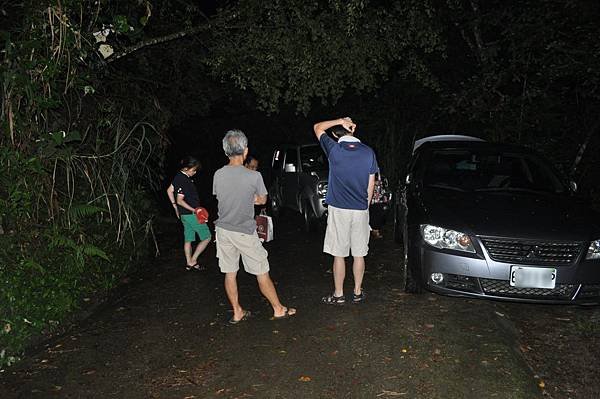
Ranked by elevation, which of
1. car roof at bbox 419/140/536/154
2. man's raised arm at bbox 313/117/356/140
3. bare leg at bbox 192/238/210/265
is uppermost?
man's raised arm at bbox 313/117/356/140

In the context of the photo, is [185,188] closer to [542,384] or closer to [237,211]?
[237,211]

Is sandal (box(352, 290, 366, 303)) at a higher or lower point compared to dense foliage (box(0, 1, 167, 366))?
lower

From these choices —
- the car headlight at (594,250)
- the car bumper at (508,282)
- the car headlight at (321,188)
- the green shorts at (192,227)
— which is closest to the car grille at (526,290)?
the car bumper at (508,282)

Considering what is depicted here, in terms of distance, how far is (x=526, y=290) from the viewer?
5.39 metres

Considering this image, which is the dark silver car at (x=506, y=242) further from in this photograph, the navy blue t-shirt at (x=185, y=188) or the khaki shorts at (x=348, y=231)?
the navy blue t-shirt at (x=185, y=188)

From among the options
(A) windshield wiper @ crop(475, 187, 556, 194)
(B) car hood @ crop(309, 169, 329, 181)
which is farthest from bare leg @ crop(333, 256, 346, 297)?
(B) car hood @ crop(309, 169, 329, 181)

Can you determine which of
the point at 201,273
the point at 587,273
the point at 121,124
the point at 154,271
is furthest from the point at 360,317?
the point at 121,124

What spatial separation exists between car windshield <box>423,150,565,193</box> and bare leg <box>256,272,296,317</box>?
246 cm

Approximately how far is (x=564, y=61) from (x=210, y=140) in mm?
16765

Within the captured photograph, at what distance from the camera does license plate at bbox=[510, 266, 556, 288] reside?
5312mm

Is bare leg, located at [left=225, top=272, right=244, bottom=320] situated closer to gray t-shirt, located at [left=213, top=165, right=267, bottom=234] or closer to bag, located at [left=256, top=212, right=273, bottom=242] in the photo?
gray t-shirt, located at [left=213, top=165, right=267, bottom=234]

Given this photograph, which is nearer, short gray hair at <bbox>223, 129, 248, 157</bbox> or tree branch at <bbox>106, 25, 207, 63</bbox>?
short gray hair at <bbox>223, 129, 248, 157</bbox>

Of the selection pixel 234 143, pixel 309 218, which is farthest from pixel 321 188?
pixel 234 143

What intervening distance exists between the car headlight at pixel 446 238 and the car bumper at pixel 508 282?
0.11 metres
